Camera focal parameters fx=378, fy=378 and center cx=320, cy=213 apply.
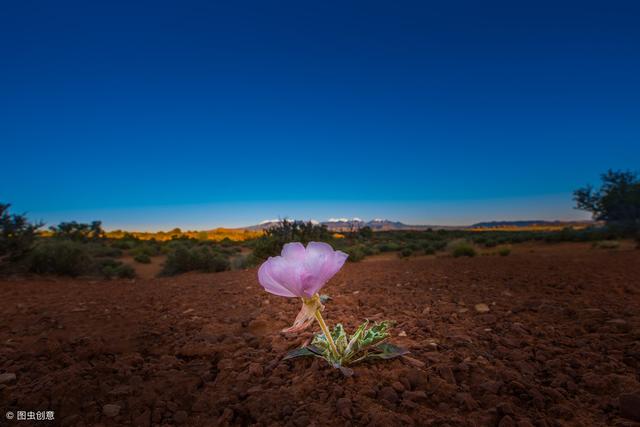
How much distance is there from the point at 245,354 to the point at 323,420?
102 cm

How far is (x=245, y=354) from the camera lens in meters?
2.54

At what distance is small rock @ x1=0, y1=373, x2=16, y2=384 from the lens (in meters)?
2.32

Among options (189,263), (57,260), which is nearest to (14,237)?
(57,260)

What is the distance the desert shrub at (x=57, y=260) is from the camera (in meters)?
11.1

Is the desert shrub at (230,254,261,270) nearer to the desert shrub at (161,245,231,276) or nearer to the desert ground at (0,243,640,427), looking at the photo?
the desert shrub at (161,245,231,276)

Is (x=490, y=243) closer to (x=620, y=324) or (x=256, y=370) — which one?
(x=620, y=324)

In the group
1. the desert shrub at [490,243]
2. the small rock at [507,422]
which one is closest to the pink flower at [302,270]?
the small rock at [507,422]

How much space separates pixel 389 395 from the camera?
1.83m

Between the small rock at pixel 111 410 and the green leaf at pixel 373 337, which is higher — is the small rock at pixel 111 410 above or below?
below

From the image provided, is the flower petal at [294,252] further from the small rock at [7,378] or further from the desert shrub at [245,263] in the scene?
the desert shrub at [245,263]

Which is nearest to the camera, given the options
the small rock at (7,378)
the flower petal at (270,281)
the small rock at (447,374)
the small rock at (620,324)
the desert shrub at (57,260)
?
the flower petal at (270,281)

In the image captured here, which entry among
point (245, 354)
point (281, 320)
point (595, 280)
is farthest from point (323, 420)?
point (595, 280)

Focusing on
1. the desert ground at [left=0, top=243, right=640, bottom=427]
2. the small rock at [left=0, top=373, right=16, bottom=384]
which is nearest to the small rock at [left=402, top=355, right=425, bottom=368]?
the desert ground at [left=0, top=243, right=640, bottom=427]

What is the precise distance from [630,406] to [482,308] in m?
1.90
